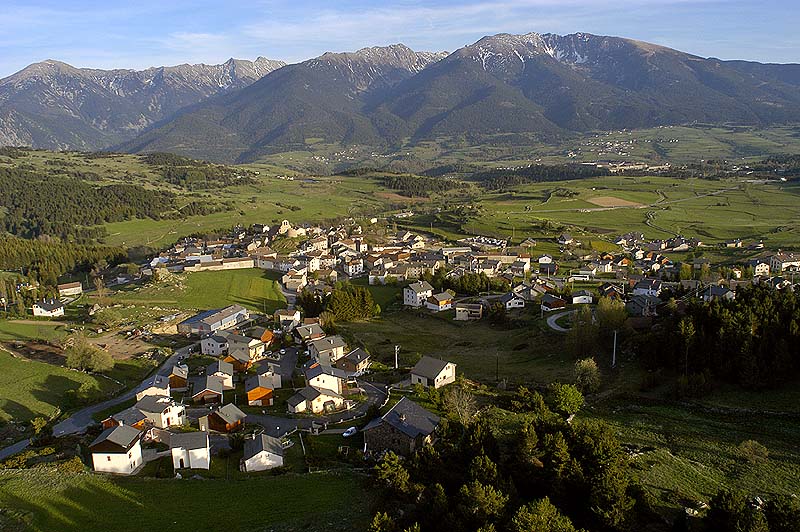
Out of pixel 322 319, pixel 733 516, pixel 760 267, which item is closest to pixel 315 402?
pixel 322 319

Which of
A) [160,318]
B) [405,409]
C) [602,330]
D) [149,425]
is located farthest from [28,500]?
[160,318]

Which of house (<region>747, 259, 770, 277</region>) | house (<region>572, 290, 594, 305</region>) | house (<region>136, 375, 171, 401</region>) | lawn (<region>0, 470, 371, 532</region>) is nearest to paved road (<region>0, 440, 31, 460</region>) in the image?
house (<region>136, 375, 171, 401</region>)

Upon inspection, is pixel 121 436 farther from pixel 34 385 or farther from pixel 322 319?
pixel 322 319

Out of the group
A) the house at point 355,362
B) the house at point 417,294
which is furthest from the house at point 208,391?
the house at point 417,294

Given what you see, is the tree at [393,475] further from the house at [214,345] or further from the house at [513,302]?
the house at [513,302]

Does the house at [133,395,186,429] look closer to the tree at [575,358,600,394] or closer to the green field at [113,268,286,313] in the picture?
the tree at [575,358,600,394]
